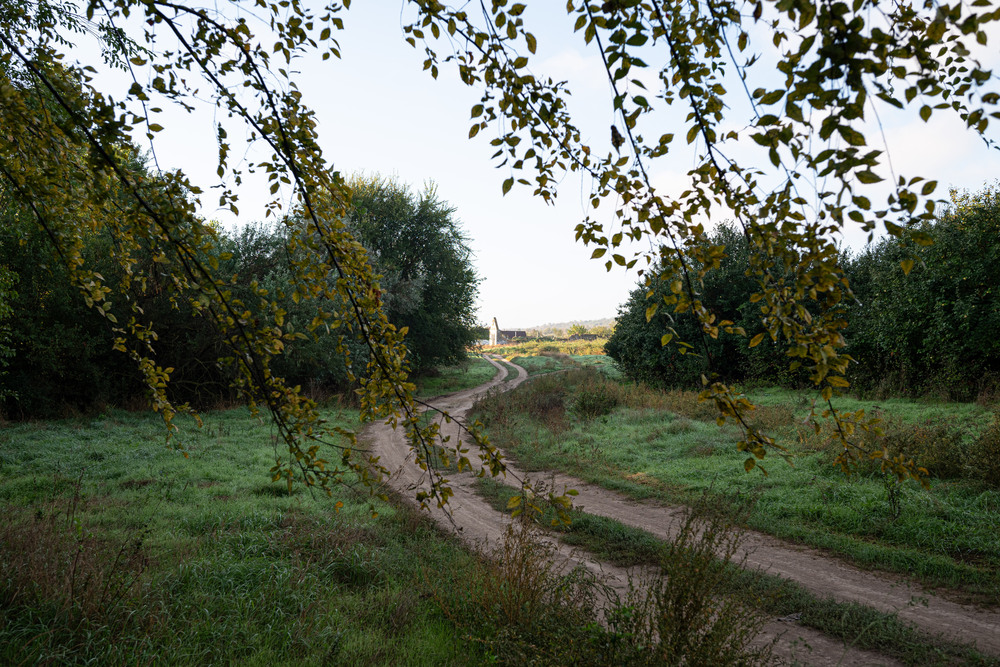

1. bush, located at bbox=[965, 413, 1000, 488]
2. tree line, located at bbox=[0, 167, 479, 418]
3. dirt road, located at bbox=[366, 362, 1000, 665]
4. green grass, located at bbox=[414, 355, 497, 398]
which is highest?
tree line, located at bbox=[0, 167, 479, 418]

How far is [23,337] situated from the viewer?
13.6m

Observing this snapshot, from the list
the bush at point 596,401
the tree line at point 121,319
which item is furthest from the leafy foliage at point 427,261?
the bush at point 596,401

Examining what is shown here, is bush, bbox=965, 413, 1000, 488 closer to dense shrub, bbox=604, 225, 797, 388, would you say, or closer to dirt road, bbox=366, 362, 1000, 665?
dirt road, bbox=366, 362, 1000, 665

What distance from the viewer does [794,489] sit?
8852 mm

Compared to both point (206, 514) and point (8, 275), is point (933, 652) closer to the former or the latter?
point (206, 514)

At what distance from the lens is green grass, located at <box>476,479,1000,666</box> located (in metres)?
4.39

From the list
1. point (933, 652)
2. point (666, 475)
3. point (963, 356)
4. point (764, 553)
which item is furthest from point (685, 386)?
point (933, 652)

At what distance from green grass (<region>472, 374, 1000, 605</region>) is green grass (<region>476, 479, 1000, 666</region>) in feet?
4.65

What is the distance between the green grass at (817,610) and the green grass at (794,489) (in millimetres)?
1417

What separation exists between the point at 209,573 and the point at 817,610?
602 cm

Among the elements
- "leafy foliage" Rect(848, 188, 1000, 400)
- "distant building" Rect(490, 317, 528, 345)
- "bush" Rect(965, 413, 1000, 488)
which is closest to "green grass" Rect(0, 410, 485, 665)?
"bush" Rect(965, 413, 1000, 488)

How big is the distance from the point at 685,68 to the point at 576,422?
617 inches

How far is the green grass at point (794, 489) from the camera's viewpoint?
20.9ft

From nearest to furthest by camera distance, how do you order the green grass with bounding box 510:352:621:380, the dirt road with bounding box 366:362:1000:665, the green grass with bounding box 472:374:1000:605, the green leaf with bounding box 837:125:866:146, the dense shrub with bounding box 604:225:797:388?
1. the green leaf with bounding box 837:125:866:146
2. the dirt road with bounding box 366:362:1000:665
3. the green grass with bounding box 472:374:1000:605
4. the dense shrub with bounding box 604:225:797:388
5. the green grass with bounding box 510:352:621:380
